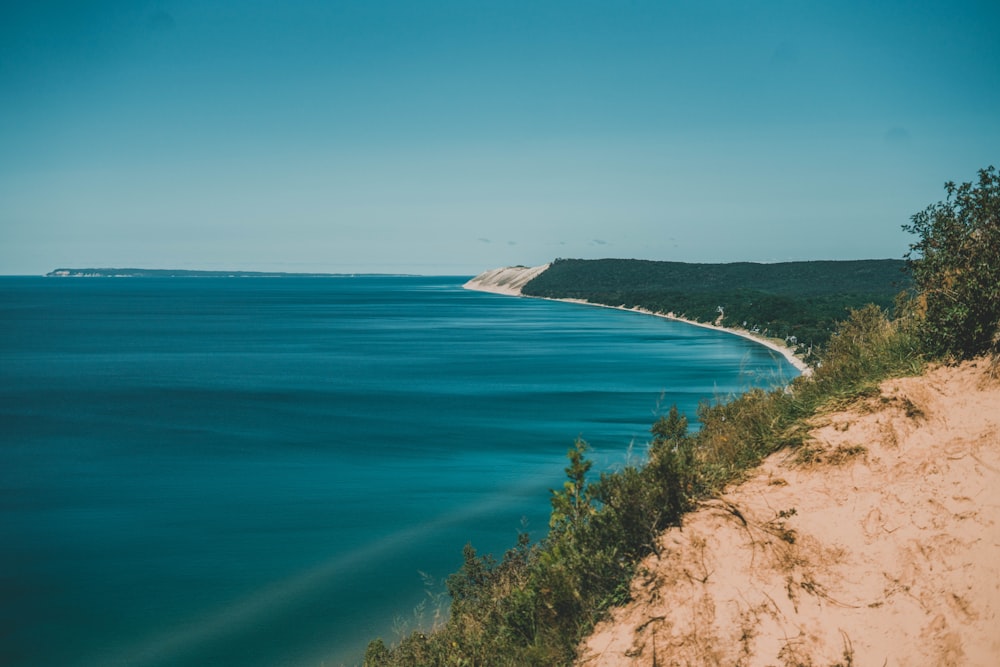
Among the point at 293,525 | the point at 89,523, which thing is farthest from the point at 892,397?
the point at 89,523

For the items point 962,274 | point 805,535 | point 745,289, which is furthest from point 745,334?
point 805,535

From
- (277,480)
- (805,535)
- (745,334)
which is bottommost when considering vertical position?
(277,480)

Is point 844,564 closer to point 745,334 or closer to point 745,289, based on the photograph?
point 745,334

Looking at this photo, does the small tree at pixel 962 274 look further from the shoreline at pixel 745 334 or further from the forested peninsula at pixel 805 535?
the shoreline at pixel 745 334

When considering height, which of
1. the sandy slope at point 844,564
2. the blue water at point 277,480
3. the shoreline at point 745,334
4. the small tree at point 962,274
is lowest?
the blue water at point 277,480

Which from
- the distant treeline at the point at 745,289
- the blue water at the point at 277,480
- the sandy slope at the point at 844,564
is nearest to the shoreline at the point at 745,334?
the distant treeline at the point at 745,289

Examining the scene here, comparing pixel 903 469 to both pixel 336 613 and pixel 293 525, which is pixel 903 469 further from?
pixel 293 525
